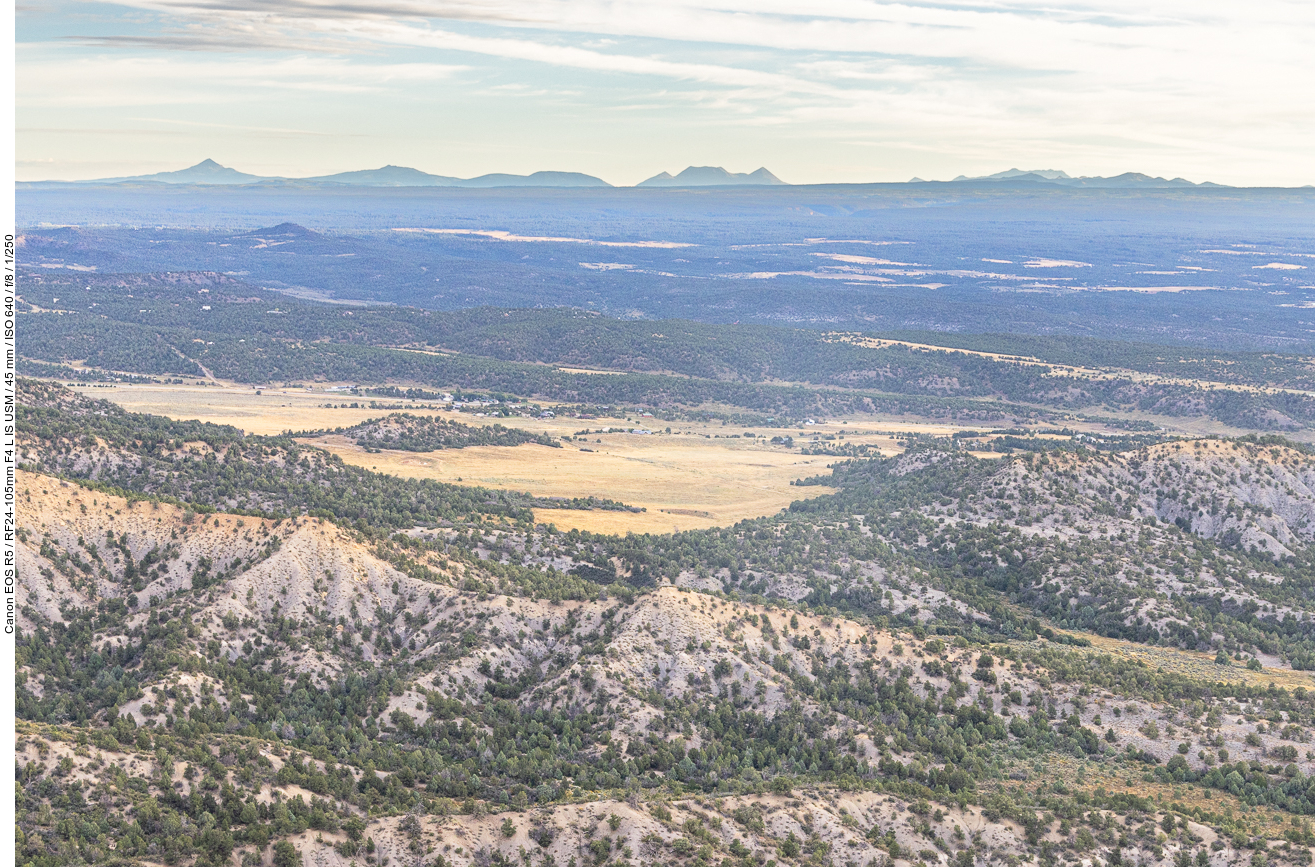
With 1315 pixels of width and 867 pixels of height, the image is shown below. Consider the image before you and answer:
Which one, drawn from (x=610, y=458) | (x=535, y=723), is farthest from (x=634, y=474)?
(x=535, y=723)

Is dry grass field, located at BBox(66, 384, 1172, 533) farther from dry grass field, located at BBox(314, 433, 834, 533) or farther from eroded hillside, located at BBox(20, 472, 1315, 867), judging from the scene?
eroded hillside, located at BBox(20, 472, 1315, 867)

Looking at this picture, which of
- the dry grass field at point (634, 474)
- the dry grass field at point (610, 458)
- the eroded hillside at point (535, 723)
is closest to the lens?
the eroded hillside at point (535, 723)

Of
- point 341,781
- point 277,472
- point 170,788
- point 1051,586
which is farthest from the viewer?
point 277,472

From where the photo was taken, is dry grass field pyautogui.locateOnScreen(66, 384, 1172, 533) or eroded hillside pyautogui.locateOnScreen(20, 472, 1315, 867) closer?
eroded hillside pyautogui.locateOnScreen(20, 472, 1315, 867)

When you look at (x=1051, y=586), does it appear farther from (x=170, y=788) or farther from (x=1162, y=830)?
(x=170, y=788)

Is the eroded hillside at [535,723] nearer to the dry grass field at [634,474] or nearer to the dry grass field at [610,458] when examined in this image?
the dry grass field at [634,474]

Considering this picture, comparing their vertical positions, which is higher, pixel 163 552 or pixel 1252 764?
pixel 163 552

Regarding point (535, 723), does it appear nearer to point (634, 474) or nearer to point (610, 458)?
point (634, 474)

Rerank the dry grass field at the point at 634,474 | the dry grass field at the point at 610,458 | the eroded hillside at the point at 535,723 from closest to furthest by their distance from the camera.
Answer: the eroded hillside at the point at 535,723
the dry grass field at the point at 634,474
the dry grass field at the point at 610,458

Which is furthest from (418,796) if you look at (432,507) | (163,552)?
(432,507)

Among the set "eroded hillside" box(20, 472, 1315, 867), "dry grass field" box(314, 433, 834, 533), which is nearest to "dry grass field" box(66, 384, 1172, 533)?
"dry grass field" box(314, 433, 834, 533)

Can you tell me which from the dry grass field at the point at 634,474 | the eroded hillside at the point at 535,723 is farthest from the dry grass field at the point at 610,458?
the eroded hillside at the point at 535,723
